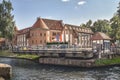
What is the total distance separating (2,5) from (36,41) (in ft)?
69.0

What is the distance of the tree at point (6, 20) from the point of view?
94.4m

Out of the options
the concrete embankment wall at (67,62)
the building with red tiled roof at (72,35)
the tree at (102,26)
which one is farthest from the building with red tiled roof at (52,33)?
the concrete embankment wall at (67,62)

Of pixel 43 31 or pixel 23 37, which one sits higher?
pixel 43 31

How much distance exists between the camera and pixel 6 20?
311 feet

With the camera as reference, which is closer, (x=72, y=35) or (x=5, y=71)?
(x=5, y=71)

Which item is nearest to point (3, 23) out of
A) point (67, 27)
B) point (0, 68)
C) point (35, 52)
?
point (67, 27)

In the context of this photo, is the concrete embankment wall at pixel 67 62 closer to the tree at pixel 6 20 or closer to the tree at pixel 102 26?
the tree at pixel 6 20

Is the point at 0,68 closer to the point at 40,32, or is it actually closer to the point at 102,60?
the point at 102,60

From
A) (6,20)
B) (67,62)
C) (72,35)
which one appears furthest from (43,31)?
(67,62)

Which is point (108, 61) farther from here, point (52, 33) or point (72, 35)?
point (52, 33)

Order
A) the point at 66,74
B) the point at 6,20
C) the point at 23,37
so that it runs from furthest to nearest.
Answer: the point at 23,37, the point at 6,20, the point at 66,74

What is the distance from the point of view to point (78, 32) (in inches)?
4237

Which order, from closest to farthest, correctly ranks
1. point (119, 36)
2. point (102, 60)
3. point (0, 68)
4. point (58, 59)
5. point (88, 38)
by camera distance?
point (0, 68), point (102, 60), point (58, 59), point (119, 36), point (88, 38)

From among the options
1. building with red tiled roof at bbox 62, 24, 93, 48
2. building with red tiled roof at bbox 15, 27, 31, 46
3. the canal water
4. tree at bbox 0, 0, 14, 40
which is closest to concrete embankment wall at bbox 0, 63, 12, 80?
the canal water
